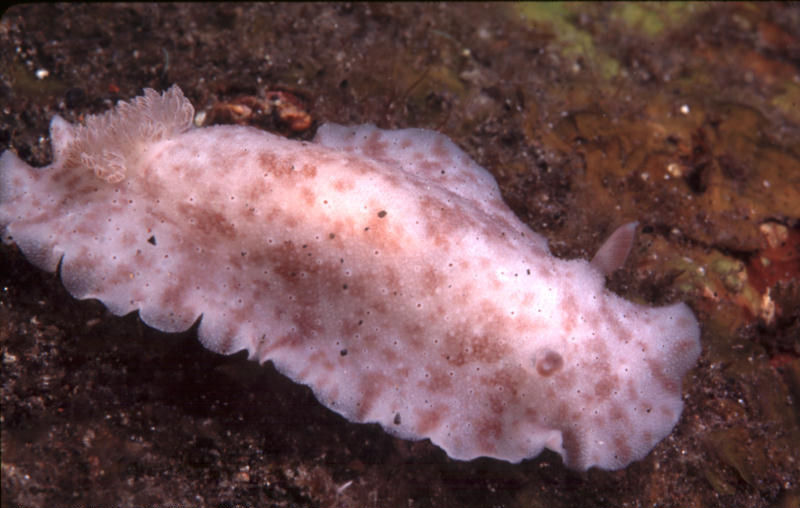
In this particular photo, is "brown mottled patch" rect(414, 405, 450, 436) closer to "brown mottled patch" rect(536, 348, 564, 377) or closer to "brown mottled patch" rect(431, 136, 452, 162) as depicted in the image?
"brown mottled patch" rect(536, 348, 564, 377)

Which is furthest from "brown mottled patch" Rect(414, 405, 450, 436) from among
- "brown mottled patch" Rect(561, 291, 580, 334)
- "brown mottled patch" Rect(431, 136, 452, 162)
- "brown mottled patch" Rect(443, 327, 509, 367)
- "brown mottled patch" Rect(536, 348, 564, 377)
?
"brown mottled patch" Rect(431, 136, 452, 162)

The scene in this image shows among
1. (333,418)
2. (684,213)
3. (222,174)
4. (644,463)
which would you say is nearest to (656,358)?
(644,463)

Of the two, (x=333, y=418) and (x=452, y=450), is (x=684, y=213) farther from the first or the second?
(x=333, y=418)

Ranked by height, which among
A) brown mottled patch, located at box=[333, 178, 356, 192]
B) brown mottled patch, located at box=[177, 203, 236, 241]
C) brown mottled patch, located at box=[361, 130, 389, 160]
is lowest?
brown mottled patch, located at box=[177, 203, 236, 241]

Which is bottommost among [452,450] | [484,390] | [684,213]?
[452,450]

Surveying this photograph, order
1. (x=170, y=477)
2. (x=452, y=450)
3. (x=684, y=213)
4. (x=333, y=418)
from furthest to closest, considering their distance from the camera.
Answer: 1. (x=684, y=213)
2. (x=333, y=418)
3. (x=170, y=477)
4. (x=452, y=450)

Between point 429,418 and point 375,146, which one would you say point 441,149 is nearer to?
point 375,146

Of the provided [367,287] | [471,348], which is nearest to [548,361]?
[471,348]

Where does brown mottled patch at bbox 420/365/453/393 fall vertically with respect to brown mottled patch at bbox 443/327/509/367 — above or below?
below
